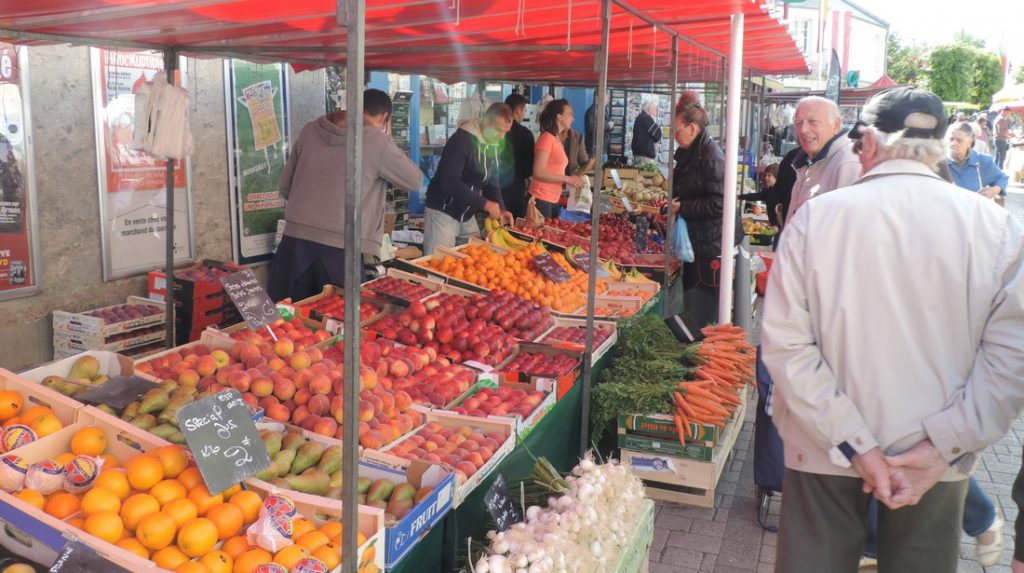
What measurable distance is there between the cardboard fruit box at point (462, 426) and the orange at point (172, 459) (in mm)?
643

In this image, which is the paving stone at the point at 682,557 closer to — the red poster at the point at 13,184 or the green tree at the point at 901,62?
the red poster at the point at 13,184

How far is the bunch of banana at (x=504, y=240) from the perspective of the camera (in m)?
7.00

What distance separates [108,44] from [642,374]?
3.30 m

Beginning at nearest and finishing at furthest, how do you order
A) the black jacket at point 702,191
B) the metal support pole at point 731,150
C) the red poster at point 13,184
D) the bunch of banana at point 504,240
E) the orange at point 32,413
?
the orange at point 32,413 < the metal support pole at point 731,150 < the red poster at point 13,184 < the black jacket at point 702,191 < the bunch of banana at point 504,240

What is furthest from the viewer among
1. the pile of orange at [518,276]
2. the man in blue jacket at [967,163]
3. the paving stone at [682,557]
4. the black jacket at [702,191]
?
the man in blue jacket at [967,163]

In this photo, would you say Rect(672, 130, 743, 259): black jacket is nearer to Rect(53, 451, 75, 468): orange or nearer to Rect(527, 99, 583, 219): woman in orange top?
Rect(527, 99, 583, 219): woman in orange top

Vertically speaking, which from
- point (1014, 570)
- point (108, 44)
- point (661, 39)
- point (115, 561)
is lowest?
point (1014, 570)

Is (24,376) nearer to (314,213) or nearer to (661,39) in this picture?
(314,213)

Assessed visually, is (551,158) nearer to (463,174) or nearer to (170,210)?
(463,174)

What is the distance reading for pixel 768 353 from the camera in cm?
250

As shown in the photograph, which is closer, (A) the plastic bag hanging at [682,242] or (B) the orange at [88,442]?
Result: (B) the orange at [88,442]

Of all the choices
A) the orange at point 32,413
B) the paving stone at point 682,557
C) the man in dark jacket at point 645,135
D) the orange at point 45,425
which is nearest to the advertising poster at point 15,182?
the orange at point 32,413

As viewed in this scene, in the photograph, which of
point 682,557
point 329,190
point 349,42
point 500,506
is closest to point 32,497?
point 500,506

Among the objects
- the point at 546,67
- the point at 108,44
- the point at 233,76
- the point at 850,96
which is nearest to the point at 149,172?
the point at 233,76
